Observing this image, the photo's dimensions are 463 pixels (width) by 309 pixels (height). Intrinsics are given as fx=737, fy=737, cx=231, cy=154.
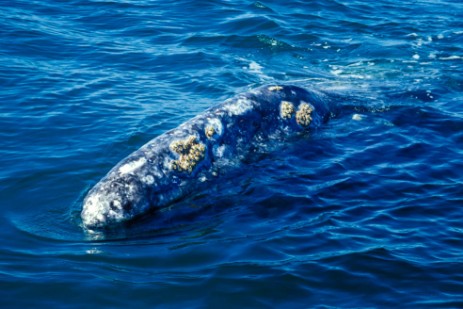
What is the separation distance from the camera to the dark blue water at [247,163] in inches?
325

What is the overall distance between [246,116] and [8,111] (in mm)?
4738

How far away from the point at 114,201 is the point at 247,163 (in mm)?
2508

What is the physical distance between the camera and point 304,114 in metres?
12.8

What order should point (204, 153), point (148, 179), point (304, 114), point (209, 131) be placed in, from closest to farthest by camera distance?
point (148, 179) < point (204, 153) < point (209, 131) < point (304, 114)

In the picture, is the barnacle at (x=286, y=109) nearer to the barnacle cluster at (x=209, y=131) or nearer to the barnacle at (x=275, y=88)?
the barnacle at (x=275, y=88)

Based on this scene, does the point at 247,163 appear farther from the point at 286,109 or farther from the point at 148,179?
the point at 148,179

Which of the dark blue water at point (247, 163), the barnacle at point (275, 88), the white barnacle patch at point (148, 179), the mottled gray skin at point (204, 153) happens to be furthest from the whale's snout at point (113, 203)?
the barnacle at point (275, 88)

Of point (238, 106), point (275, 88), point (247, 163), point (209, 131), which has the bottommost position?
point (247, 163)

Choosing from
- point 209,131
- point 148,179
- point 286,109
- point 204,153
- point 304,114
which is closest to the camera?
point 148,179

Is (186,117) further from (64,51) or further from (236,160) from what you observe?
(64,51)

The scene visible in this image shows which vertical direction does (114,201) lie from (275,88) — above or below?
below

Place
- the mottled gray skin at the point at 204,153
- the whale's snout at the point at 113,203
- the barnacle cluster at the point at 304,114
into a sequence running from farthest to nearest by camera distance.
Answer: the barnacle cluster at the point at 304,114
the mottled gray skin at the point at 204,153
the whale's snout at the point at 113,203

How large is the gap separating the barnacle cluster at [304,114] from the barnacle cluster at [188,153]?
228cm

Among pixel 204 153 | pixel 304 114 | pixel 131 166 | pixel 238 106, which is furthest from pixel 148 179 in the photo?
pixel 304 114
